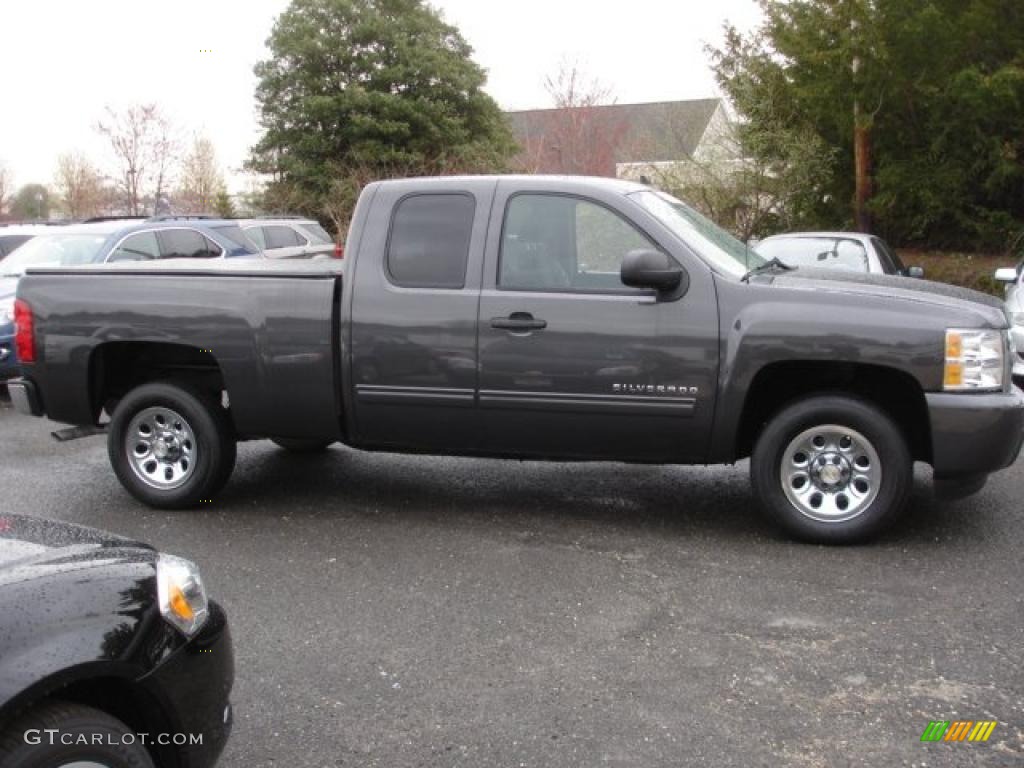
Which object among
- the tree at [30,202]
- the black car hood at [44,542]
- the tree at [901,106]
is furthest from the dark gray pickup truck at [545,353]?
the tree at [30,202]

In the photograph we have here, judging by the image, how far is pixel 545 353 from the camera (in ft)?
18.1

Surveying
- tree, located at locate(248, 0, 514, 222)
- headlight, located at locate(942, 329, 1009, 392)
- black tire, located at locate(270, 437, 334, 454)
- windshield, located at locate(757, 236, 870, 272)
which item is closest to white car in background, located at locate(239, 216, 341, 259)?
windshield, located at locate(757, 236, 870, 272)

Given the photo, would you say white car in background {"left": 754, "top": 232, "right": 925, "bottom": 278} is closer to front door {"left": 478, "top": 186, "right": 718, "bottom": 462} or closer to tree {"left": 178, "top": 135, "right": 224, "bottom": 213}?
front door {"left": 478, "top": 186, "right": 718, "bottom": 462}

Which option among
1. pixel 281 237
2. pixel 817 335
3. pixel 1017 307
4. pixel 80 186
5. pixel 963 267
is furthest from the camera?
pixel 80 186

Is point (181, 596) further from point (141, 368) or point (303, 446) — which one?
point (303, 446)

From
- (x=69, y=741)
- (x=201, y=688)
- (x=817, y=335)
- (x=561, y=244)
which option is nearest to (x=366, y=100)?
(x=561, y=244)

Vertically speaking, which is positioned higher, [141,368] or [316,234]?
[316,234]

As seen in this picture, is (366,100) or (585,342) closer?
(585,342)

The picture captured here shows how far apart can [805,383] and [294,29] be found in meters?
30.5

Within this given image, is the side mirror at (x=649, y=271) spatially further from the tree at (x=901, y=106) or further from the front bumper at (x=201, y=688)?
the tree at (x=901, y=106)

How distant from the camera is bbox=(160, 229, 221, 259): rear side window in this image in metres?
12.2

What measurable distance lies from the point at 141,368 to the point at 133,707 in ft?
14.1

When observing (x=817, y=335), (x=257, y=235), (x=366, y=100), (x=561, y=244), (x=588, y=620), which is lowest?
(x=588, y=620)

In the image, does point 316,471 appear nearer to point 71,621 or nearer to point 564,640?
point 564,640
